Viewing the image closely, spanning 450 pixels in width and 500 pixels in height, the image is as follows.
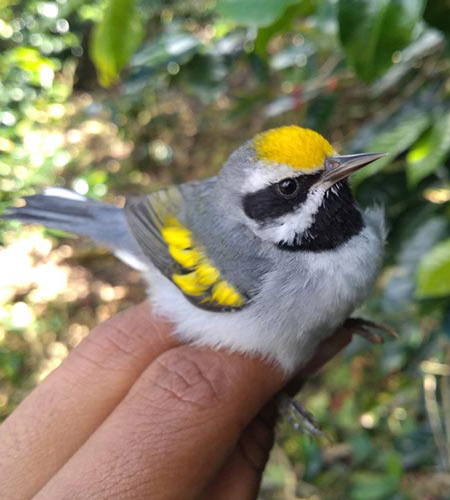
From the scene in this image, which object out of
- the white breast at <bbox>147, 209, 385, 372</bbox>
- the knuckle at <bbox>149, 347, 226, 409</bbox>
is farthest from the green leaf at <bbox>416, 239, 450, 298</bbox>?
the knuckle at <bbox>149, 347, 226, 409</bbox>

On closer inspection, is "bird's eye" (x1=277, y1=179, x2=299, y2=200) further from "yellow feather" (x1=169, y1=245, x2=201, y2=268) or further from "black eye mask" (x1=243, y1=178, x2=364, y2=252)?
"yellow feather" (x1=169, y1=245, x2=201, y2=268)

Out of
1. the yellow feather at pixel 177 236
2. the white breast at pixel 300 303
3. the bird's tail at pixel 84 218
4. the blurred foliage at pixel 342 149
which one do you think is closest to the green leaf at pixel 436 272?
the blurred foliage at pixel 342 149

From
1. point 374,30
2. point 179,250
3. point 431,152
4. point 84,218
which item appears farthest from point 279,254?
point 84,218

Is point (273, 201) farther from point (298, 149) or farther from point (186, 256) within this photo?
point (186, 256)

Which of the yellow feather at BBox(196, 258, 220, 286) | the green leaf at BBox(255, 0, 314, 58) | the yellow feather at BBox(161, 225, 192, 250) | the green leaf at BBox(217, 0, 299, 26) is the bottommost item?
the yellow feather at BBox(196, 258, 220, 286)

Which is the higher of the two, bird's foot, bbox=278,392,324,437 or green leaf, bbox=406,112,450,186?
green leaf, bbox=406,112,450,186

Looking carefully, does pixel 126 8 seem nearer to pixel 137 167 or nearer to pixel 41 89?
pixel 41 89
